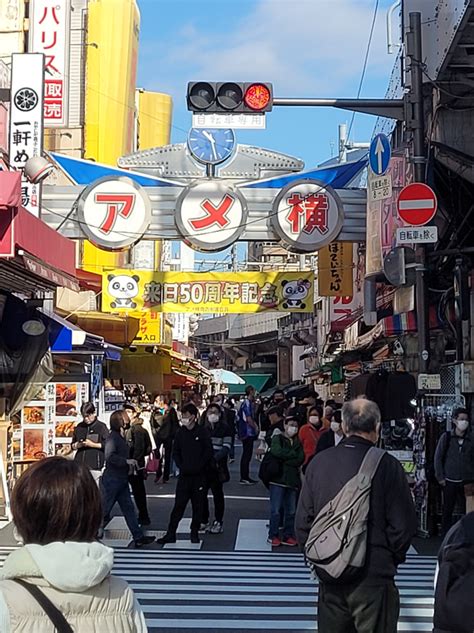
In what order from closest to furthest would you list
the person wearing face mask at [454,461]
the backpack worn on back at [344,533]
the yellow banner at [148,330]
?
the backpack worn on back at [344,533] → the person wearing face mask at [454,461] → the yellow banner at [148,330]

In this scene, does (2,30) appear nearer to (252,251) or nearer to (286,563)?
(286,563)

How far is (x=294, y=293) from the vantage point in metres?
20.1

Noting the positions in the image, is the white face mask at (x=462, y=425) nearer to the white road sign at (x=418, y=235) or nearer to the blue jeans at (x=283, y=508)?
the blue jeans at (x=283, y=508)

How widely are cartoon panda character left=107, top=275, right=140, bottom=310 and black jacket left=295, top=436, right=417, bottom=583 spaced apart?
14.9 metres

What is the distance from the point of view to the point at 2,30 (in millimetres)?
24516

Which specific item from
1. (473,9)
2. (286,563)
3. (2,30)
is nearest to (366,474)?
(286,563)

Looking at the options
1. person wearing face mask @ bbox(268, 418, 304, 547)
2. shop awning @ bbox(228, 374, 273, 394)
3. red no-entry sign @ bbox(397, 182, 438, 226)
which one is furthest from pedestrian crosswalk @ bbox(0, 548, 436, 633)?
shop awning @ bbox(228, 374, 273, 394)

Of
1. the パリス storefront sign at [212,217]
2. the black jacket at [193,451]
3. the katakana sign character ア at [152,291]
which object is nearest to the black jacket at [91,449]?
the black jacket at [193,451]

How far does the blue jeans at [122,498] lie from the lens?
1209cm

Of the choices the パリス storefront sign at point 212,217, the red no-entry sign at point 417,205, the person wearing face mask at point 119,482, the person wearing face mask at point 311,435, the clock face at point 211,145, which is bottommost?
the person wearing face mask at point 119,482

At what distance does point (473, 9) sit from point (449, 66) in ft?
6.93

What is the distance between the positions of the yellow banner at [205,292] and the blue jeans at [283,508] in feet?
24.9

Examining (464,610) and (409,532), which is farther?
(409,532)

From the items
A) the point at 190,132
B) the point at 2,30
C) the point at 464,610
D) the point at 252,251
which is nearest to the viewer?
the point at 464,610
